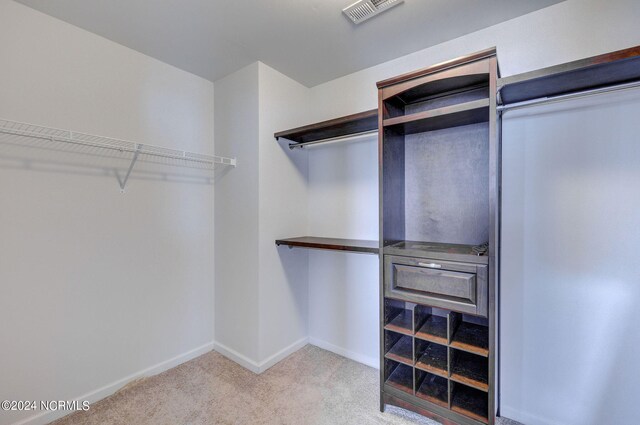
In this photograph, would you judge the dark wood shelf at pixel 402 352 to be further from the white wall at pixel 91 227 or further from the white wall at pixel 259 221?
the white wall at pixel 91 227

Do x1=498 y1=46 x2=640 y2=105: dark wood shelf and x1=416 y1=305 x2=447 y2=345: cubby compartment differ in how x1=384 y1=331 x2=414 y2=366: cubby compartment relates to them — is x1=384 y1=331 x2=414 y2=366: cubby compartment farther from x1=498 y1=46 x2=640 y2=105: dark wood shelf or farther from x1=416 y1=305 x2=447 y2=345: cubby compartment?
x1=498 y1=46 x2=640 y2=105: dark wood shelf

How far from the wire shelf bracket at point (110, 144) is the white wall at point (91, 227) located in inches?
2.5

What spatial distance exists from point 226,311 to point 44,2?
98.5 inches

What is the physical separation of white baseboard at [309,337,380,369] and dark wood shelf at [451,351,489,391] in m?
0.81

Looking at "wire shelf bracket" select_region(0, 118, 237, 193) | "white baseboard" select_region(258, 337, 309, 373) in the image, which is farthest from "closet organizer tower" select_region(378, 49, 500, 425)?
"wire shelf bracket" select_region(0, 118, 237, 193)

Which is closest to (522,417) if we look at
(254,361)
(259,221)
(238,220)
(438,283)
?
(438,283)

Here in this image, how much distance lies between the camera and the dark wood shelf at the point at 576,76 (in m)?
1.24

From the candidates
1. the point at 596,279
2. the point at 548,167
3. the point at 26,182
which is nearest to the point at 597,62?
the point at 548,167

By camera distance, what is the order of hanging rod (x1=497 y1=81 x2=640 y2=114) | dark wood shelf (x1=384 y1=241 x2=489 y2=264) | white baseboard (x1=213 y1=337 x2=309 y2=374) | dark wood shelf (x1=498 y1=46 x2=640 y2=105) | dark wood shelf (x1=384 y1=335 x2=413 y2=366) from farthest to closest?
white baseboard (x1=213 y1=337 x2=309 y2=374) < dark wood shelf (x1=384 y1=335 x2=413 y2=366) < dark wood shelf (x1=384 y1=241 x2=489 y2=264) < hanging rod (x1=497 y1=81 x2=640 y2=114) < dark wood shelf (x1=498 y1=46 x2=640 y2=105)

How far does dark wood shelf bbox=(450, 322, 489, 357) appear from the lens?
155 cm

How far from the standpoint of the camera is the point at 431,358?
1789 mm

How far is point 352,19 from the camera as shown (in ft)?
6.08

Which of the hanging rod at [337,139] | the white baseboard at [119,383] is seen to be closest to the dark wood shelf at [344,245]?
the hanging rod at [337,139]

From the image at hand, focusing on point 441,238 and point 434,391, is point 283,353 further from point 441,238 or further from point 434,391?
point 441,238
